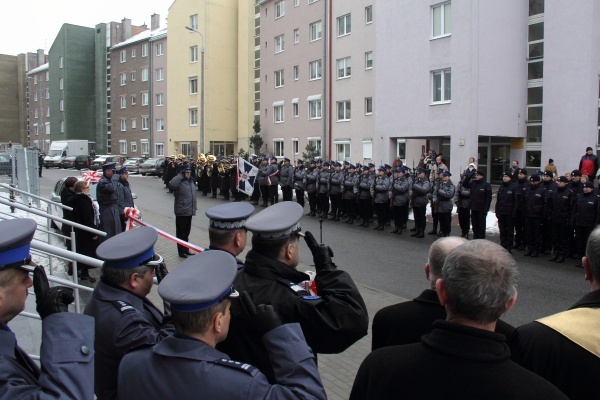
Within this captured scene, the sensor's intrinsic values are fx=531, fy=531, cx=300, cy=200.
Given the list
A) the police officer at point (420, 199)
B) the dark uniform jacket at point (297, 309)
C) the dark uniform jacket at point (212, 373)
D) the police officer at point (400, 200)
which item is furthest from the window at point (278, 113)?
the dark uniform jacket at point (212, 373)

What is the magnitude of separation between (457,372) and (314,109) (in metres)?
36.9

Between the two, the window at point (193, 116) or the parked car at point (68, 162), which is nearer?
the window at point (193, 116)

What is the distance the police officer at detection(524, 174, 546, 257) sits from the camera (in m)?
12.0

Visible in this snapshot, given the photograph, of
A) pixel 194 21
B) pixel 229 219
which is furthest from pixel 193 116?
pixel 229 219

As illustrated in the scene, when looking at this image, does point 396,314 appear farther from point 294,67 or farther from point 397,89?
point 294,67

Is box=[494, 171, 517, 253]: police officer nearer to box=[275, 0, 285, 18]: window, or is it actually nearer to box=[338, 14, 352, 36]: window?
box=[338, 14, 352, 36]: window

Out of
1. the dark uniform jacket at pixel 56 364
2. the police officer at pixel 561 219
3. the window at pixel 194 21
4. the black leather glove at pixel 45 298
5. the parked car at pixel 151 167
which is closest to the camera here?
the dark uniform jacket at pixel 56 364

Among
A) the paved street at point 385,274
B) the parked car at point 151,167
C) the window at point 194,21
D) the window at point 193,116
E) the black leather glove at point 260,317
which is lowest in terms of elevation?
the paved street at point 385,274

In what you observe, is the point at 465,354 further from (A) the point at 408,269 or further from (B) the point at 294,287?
(A) the point at 408,269

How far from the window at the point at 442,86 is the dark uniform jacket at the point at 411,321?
23.7 metres

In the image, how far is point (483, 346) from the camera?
1.84m

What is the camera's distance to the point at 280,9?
4200 centimetres

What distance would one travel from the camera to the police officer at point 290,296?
251cm

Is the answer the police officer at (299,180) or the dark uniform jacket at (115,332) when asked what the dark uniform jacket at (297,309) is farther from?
the police officer at (299,180)
